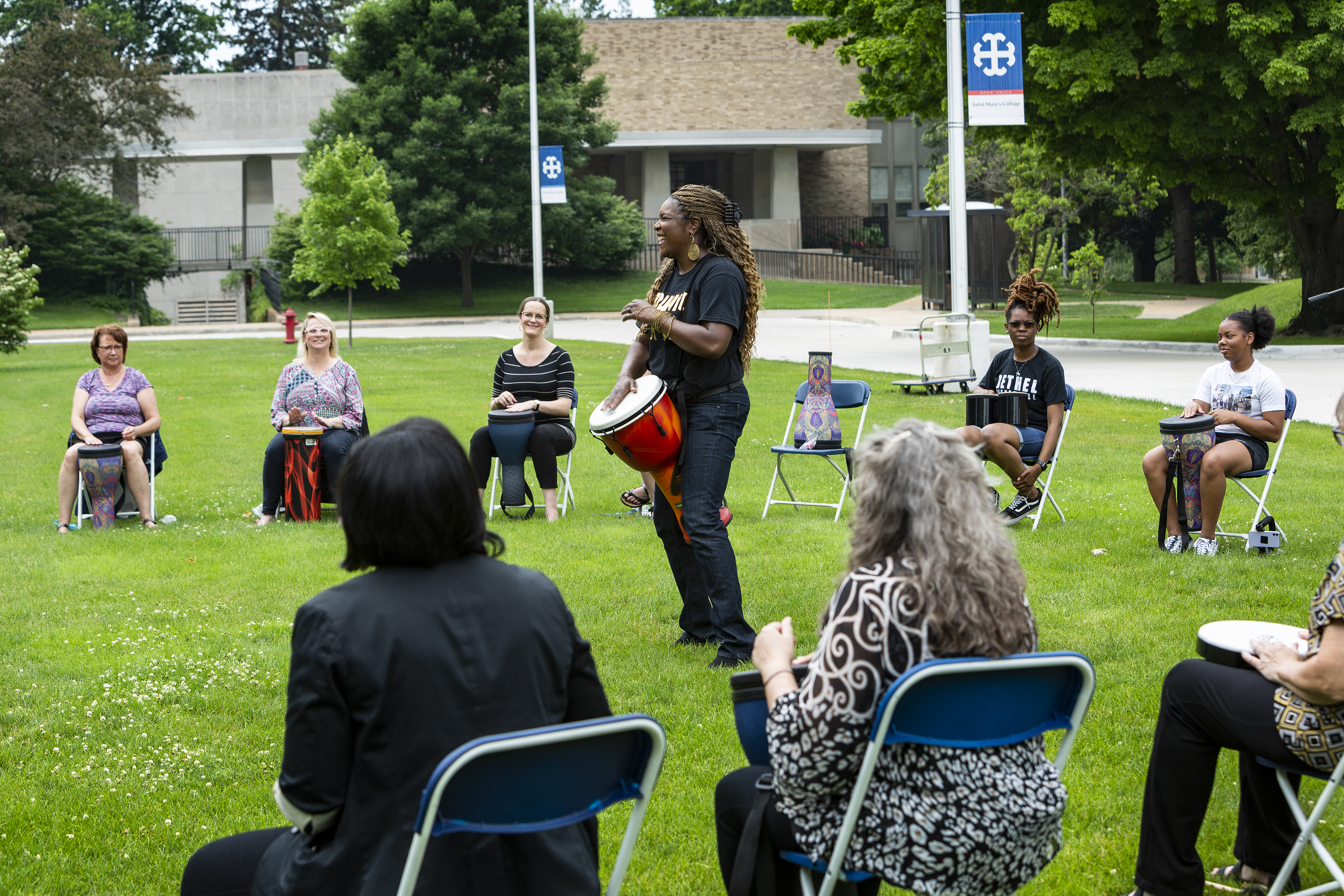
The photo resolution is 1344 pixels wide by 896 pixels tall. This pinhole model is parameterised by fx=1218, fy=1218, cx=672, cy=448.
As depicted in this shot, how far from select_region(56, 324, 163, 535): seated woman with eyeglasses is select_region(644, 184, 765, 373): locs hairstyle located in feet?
17.3

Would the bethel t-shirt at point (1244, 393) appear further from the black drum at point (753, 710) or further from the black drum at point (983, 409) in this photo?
the black drum at point (753, 710)

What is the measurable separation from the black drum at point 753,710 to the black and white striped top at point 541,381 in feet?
21.8

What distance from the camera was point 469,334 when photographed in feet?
102

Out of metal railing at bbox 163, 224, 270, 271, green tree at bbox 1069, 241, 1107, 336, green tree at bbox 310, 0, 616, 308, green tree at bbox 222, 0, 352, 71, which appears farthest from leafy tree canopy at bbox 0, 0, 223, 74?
green tree at bbox 1069, 241, 1107, 336

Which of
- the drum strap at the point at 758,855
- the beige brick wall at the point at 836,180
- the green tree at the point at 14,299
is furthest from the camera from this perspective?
the beige brick wall at the point at 836,180

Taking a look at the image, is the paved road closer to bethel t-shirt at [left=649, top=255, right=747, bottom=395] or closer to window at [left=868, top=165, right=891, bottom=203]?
bethel t-shirt at [left=649, top=255, right=747, bottom=395]

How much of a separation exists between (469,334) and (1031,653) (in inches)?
1162

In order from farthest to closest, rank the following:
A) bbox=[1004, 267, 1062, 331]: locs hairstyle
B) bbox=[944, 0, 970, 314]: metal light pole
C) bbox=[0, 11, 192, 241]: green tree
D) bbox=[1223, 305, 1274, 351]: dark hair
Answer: bbox=[0, 11, 192, 241]: green tree < bbox=[944, 0, 970, 314]: metal light pole < bbox=[1004, 267, 1062, 331]: locs hairstyle < bbox=[1223, 305, 1274, 351]: dark hair

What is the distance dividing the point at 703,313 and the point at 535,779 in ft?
10.6

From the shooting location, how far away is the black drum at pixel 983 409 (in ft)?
27.1

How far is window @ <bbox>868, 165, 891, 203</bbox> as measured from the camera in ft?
165

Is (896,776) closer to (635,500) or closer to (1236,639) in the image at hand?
(1236,639)

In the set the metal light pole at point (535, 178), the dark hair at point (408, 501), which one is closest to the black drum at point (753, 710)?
the dark hair at point (408, 501)

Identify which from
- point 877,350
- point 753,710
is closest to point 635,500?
point 753,710
